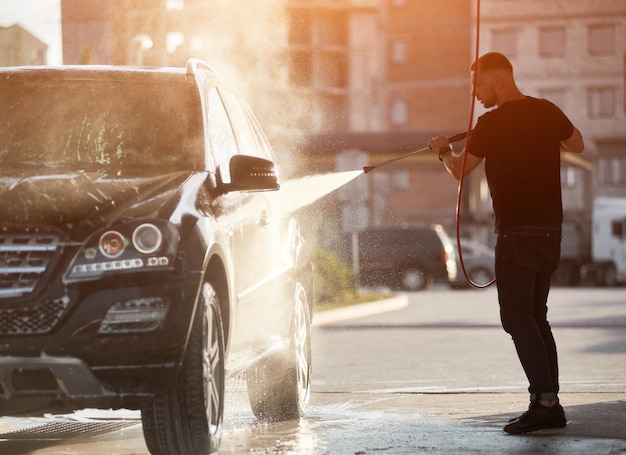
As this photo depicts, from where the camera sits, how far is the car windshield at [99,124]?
6.73 metres

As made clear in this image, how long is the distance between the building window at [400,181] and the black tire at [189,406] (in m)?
70.5

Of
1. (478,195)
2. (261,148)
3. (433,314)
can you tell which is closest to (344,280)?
(433,314)

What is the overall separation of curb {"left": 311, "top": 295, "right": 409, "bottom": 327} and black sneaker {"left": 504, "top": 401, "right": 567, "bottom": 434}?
12863 millimetres

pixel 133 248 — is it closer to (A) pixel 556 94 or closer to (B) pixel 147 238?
(B) pixel 147 238

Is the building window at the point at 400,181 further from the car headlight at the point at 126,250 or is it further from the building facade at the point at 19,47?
the car headlight at the point at 126,250

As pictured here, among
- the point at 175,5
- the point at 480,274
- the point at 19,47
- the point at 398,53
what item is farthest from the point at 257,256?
the point at 398,53

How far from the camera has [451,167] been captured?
25.6 ft

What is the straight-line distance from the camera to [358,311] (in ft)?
79.4

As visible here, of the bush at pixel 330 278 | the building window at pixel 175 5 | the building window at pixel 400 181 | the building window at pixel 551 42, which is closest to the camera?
the building window at pixel 175 5

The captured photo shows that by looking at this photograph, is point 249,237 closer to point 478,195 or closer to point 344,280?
point 344,280

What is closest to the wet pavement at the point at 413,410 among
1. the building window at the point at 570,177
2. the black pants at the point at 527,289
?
the black pants at the point at 527,289

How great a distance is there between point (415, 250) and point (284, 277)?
34287mm

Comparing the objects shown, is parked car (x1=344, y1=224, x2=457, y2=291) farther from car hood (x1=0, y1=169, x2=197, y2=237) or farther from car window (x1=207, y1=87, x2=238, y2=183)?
car hood (x1=0, y1=169, x2=197, y2=237)

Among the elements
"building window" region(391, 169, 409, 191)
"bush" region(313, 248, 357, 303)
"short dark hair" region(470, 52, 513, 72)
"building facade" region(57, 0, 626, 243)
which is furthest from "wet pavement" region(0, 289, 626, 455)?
"building window" region(391, 169, 409, 191)
